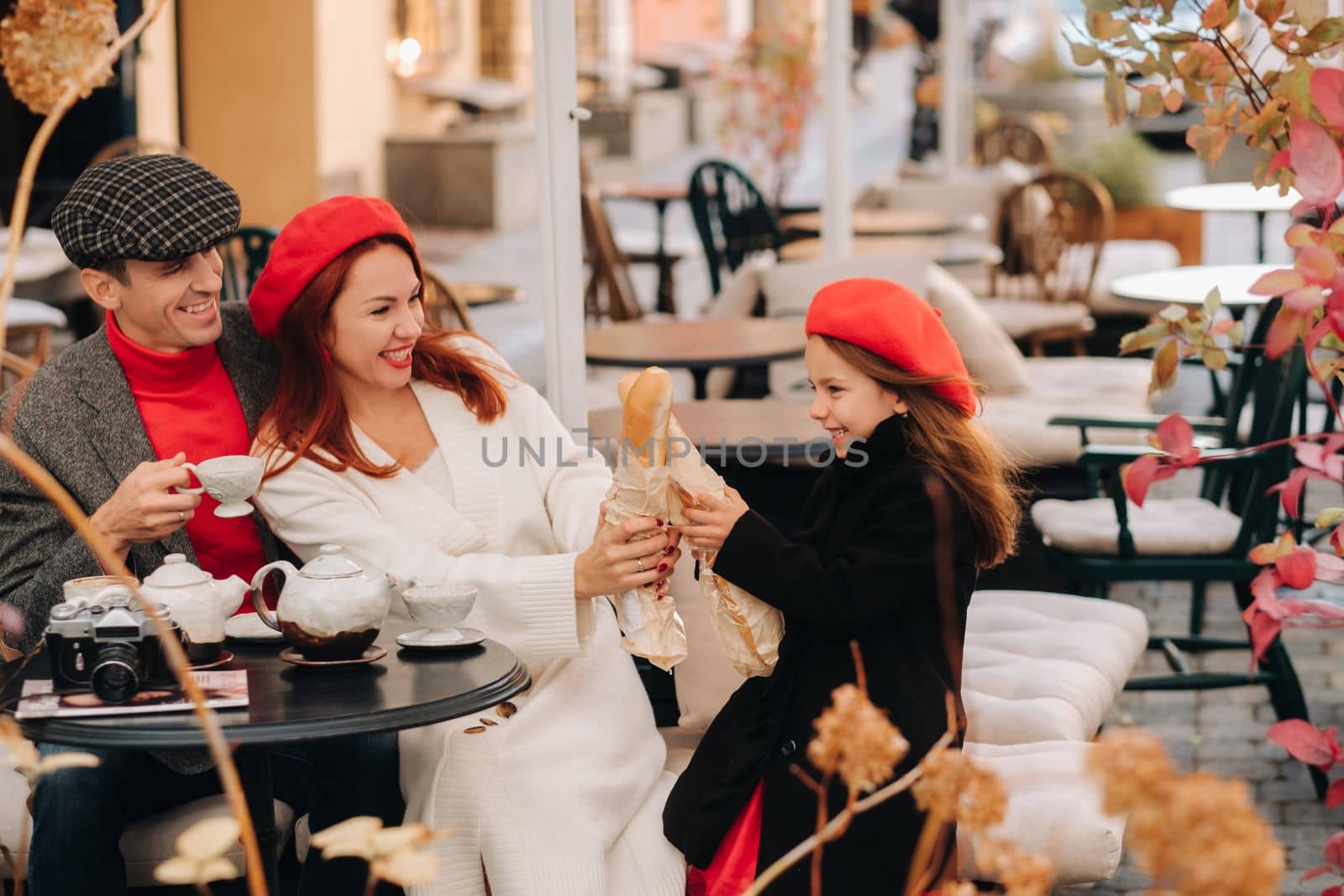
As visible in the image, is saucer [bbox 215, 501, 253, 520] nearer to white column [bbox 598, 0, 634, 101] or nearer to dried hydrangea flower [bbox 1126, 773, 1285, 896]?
dried hydrangea flower [bbox 1126, 773, 1285, 896]

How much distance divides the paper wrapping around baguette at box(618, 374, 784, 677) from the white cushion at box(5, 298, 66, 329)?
3402mm

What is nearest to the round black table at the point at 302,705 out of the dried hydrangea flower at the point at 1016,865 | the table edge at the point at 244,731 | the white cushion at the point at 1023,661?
the table edge at the point at 244,731

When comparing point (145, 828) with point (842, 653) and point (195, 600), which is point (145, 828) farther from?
point (842, 653)

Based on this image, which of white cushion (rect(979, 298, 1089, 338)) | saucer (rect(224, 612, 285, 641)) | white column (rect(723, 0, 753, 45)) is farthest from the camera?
white column (rect(723, 0, 753, 45))

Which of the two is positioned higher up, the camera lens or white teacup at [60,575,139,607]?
white teacup at [60,575,139,607]

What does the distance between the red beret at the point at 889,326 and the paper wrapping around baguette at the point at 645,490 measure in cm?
27

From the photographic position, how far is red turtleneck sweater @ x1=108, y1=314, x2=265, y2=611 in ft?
8.11

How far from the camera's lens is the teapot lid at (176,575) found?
1.97 m

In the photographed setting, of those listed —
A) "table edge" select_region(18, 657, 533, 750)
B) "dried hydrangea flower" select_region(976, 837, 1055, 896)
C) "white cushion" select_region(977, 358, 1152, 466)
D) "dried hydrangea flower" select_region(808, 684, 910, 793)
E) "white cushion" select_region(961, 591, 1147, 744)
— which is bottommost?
"white cushion" select_region(961, 591, 1147, 744)

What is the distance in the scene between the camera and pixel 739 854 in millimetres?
2318

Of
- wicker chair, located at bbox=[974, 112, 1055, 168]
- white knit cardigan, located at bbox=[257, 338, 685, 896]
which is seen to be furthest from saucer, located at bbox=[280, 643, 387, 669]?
wicker chair, located at bbox=[974, 112, 1055, 168]

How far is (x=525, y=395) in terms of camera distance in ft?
8.87

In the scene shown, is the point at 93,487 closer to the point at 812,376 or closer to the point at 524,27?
the point at 812,376

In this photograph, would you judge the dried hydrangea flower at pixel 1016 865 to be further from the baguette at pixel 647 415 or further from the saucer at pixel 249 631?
the saucer at pixel 249 631
